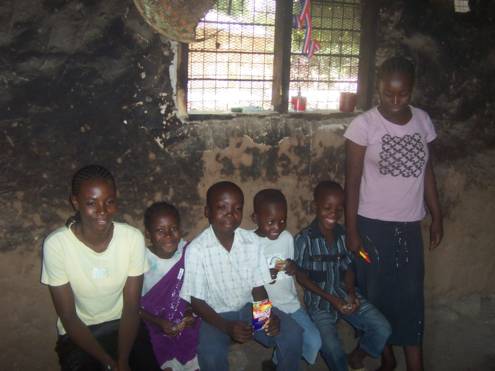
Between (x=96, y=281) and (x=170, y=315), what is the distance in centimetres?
53

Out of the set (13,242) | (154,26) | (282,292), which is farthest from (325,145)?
(13,242)

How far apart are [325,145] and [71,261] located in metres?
1.83

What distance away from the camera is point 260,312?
8.71 feet

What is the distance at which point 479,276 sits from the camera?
13.5 feet

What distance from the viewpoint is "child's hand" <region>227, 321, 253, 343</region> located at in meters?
2.60

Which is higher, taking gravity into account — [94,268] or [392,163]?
[392,163]

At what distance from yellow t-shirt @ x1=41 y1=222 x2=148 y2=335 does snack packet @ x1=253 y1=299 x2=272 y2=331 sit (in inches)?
25.0

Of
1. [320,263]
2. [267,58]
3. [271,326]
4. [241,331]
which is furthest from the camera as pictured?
[267,58]

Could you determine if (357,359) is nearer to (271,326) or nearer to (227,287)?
(271,326)

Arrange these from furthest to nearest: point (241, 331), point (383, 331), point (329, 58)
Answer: point (329, 58)
point (383, 331)
point (241, 331)

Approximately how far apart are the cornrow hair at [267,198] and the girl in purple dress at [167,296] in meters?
0.50

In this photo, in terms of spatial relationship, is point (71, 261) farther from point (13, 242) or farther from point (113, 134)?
point (113, 134)

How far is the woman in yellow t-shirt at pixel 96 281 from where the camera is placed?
7.97 ft

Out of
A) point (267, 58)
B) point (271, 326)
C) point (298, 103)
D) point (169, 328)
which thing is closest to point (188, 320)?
point (169, 328)
